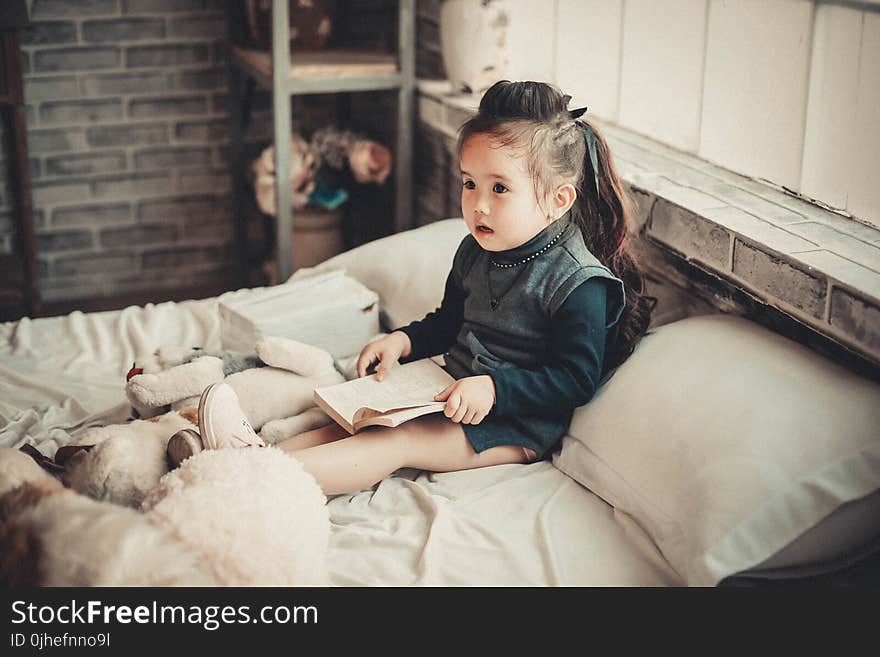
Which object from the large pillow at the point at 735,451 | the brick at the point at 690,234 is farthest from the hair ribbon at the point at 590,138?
the large pillow at the point at 735,451

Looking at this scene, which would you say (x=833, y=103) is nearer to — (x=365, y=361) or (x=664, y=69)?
(x=664, y=69)

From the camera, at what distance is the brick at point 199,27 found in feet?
10.3

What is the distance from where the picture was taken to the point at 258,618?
1.20m

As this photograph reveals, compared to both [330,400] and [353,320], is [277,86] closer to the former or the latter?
[353,320]

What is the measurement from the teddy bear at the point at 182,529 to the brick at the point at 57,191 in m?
2.00

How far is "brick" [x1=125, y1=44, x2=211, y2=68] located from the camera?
3.13 meters

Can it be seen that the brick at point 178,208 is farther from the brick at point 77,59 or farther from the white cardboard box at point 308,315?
the white cardboard box at point 308,315

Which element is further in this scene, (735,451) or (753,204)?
(753,204)

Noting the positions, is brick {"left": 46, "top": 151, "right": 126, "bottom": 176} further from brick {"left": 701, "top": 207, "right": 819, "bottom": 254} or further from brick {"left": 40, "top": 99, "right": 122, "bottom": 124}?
brick {"left": 701, "top": 207, "right": 819, "bottom": 254}

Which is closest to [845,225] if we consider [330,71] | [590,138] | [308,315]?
[590,138]

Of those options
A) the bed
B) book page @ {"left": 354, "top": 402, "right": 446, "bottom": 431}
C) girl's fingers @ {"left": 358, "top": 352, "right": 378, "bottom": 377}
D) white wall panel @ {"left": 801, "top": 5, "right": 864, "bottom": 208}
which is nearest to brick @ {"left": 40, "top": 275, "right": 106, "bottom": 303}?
the bed

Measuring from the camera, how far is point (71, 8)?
3027mm

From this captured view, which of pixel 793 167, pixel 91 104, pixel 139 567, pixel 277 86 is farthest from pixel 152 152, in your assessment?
pixel 139 567

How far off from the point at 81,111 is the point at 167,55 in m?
0.32
